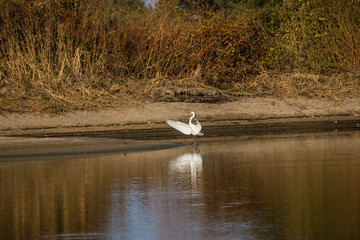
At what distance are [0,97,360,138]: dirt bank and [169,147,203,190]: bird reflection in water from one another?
150 inches

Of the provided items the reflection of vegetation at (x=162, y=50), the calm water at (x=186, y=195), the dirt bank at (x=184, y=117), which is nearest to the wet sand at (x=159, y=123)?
the dirt bank at (x=184, y=117)

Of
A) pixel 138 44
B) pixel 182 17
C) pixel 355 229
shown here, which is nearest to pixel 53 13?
pixel 138 44

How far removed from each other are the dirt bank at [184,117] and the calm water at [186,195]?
4.02 meters

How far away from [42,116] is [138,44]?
5.37m

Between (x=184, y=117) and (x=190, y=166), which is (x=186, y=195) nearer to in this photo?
(x=190, y=166)

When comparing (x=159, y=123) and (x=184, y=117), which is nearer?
(x=159, y=123)

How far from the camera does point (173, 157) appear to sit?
1141 centimetres

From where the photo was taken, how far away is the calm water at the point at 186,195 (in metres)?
6.16

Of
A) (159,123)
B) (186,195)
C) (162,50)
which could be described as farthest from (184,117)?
(186,195)

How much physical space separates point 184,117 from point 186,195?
30.7 feet

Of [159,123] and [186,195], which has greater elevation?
[159,123]

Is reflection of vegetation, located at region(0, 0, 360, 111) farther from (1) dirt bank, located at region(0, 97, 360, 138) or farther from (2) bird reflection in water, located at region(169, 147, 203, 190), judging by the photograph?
(2) bird reflection in water, located at region(169, 147, 203, 190)

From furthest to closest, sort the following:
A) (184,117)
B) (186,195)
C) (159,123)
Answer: (184,117), (159,123), (186,195)

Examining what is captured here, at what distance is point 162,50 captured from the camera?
68.8 feet
